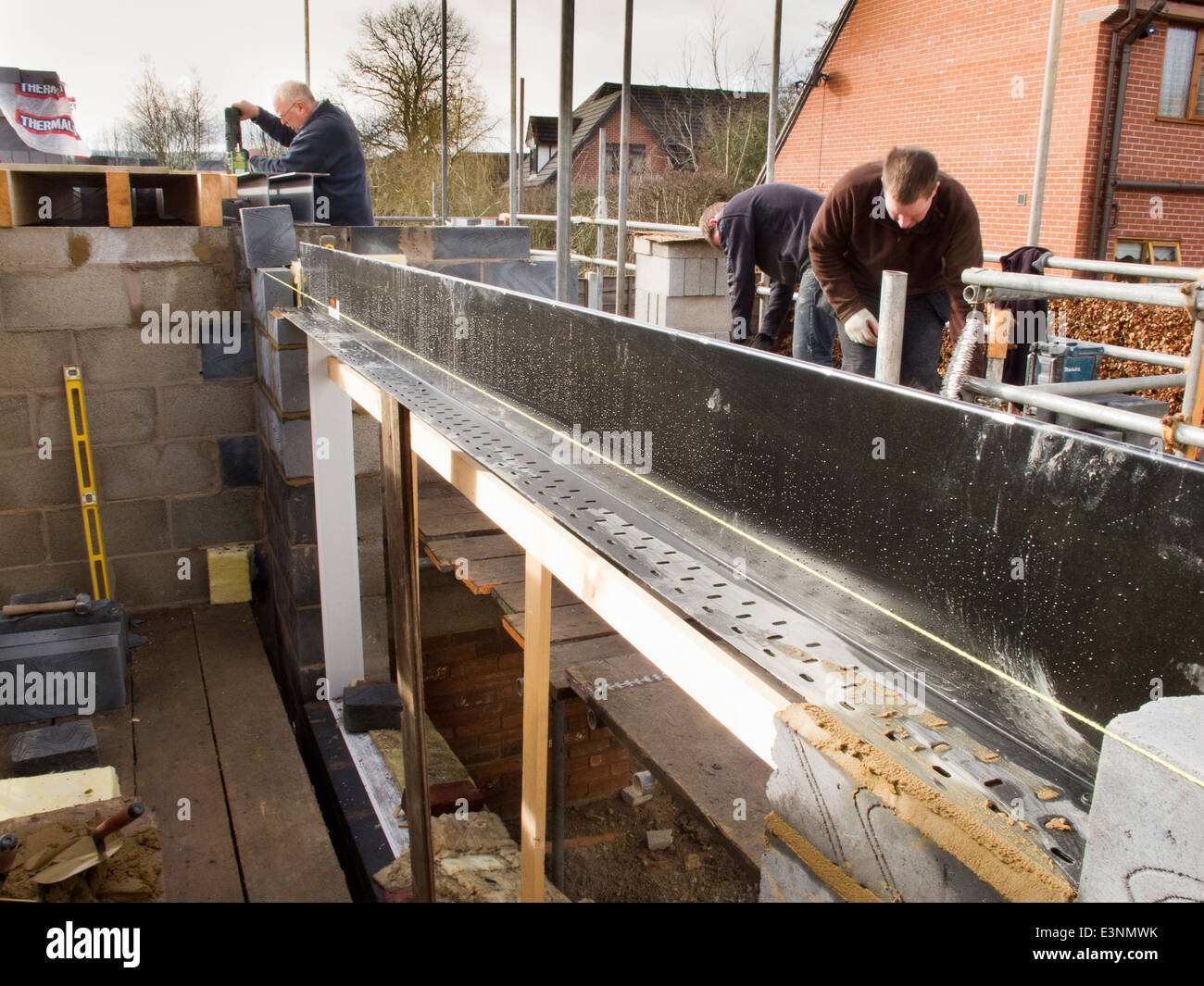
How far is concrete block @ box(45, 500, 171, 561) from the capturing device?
636cm

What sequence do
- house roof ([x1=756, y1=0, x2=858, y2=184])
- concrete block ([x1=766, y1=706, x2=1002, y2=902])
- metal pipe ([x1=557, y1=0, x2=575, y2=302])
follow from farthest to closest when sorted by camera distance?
house roof ([x1=756, y1=0, x2=858, y2=184]), metal pipe ([x1=557, y1=0, x2=575, y2=302]), concrete block ([x1=766, y1=706, x2=1002, y2=902])

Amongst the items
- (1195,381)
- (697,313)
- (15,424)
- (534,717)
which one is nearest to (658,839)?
(697,313)

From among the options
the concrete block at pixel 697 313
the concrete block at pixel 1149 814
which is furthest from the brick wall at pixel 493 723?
the concrete block at pixel 1149 814

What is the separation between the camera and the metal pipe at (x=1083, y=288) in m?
3.60

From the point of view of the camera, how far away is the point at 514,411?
2.69 m

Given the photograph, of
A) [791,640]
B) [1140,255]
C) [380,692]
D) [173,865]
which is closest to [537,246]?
[1140,255]

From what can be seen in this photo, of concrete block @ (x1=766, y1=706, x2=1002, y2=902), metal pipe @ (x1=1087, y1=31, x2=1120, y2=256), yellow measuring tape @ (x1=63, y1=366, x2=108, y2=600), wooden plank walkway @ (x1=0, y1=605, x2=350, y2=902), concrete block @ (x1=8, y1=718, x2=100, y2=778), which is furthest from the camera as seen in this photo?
metal pipe @ (x1=1087, y1=31, x2=1120, y2=256)

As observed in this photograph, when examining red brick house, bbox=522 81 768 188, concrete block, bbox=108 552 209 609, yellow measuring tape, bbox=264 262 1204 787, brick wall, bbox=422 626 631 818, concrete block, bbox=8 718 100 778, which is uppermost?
red brick house, bbox=522 81 768 188

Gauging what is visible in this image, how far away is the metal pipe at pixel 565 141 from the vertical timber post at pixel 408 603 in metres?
1.59

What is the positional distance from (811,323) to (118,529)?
479 centimetres

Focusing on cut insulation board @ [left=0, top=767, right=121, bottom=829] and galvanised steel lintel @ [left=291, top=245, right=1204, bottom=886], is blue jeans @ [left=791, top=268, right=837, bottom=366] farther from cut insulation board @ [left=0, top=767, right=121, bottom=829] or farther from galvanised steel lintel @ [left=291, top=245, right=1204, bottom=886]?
cut insulation board @ [left=0, top=767, right=121, bottom=829]

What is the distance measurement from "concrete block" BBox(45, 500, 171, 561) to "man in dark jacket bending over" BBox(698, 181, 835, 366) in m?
4.22

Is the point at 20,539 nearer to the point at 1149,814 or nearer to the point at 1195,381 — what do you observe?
the point at 1195,381

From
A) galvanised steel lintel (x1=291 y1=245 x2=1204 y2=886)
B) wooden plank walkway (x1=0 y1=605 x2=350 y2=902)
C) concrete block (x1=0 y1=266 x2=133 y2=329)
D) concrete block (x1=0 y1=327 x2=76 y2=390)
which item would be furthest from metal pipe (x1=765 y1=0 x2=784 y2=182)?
galvanised steel lintel (x1=291 y1=245 x2=1204 y2=886)
